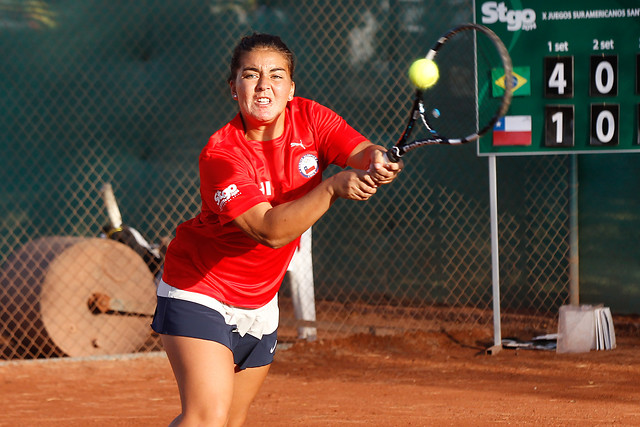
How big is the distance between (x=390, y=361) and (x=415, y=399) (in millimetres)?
1357

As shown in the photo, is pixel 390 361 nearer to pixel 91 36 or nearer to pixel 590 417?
pixel 590 417

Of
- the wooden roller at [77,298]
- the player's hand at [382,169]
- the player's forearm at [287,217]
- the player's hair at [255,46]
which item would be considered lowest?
the wooden roller at [77,298]

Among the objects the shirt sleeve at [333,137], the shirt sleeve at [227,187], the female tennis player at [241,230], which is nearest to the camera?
the shirt sleeve at [227,187]

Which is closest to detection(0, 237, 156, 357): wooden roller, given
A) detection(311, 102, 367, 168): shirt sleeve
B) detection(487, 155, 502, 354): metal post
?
detection(487, 155, 502, 354): metal post

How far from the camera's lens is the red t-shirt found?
2.89m

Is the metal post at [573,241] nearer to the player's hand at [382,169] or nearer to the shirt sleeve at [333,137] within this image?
the shirt sleeve at [333,137]

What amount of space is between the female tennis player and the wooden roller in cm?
436

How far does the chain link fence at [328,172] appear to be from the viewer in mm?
8719

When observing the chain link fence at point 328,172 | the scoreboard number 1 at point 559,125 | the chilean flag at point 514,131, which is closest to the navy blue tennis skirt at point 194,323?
the chilean flag at point 514,131

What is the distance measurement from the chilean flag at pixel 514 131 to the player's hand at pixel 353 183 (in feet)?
13.6

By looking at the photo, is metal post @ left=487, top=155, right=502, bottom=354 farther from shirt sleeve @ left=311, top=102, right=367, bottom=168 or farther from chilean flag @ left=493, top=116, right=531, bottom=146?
Answer: shirt sleeve @ left=311, top=102, right=367, bottom=168

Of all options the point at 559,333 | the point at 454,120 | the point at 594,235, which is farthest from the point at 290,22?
the point at 559,333

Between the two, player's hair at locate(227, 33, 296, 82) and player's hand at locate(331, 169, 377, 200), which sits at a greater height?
player's hair at locate(227, 33, 296, 82)

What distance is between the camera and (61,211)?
918cm
